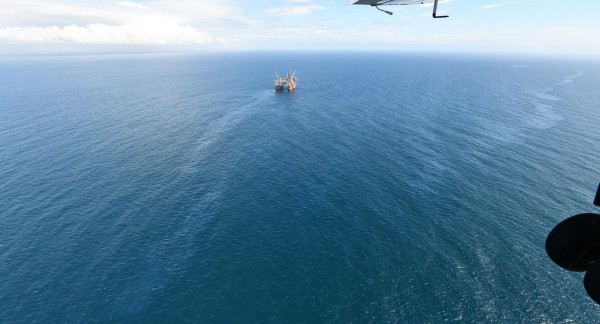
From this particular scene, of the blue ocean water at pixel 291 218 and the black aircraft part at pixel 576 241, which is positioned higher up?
the black aircraft part at pixel 576 241

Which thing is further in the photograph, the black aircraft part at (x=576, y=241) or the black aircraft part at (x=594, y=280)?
the black aircraft part at (x=576, y=241)

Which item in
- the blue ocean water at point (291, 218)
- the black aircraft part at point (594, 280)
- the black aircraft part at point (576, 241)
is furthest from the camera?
the blue ocean water at point (291, 218)

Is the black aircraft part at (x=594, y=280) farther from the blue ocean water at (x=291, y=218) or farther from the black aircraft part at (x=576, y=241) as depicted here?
the blue ocean water at (x=291, y=218)

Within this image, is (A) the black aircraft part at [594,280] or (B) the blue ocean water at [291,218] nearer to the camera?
(A) the black aircraft part at [594,280]

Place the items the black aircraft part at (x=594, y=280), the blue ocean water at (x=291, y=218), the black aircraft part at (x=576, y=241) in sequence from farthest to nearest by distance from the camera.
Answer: the blue ocean water at (x=291, y=218), the black aircraft part at (x=576, y=241), the black aircraft part at (x=594, y=280)

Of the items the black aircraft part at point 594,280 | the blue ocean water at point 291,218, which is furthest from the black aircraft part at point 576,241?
the blue ocean water at point 291,218

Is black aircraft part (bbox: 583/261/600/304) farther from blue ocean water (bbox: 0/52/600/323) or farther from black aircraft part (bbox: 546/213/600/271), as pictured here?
blue ocean water (bbox: 0/52/600/323)

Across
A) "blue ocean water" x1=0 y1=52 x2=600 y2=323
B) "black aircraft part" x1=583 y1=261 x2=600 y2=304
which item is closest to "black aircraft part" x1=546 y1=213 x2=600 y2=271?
"black aircraft part" x1=583 y1=261 x2=600 y2=304

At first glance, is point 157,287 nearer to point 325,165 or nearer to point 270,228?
point 270,228
